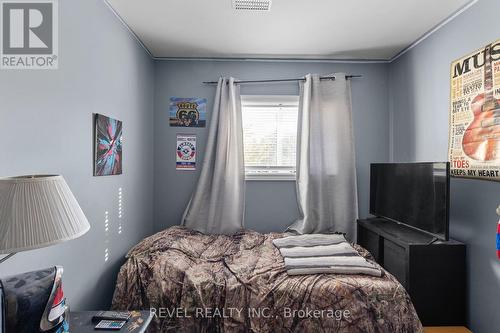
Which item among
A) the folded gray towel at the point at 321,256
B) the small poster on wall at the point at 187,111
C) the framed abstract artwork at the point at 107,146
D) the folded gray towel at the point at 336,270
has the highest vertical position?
the small poster on wall at the point at 187,111

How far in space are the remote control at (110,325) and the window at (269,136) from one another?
2151mm

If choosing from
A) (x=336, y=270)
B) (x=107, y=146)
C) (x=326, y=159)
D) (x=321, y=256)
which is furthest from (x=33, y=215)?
(x=326, y=159)

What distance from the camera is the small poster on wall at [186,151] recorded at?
10.8ft

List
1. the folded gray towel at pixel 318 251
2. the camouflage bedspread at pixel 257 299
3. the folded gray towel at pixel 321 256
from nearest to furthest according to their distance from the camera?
the camouflage bedspread at pixel 257 299 → the folded gray towel at pixel 321 256 → the folded gray towel at pixel 318 251

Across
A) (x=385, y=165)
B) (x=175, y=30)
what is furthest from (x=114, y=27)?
(x=385, y=165)

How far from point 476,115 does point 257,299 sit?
2.07 meters

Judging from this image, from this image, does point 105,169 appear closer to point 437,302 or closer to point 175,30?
point 175,30

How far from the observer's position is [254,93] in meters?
3.33

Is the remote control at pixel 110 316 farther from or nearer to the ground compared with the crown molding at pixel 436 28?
nearer to the ground

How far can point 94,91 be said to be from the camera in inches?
77.4

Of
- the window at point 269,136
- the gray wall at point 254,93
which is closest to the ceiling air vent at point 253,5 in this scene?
the gray wall at point 254,93

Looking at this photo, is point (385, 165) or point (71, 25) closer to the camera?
point (71, 25)

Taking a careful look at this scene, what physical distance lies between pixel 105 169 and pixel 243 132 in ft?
5.42

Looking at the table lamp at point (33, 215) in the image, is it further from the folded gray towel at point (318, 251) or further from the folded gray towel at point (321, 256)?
the folded gray towel at point (318, 251)
